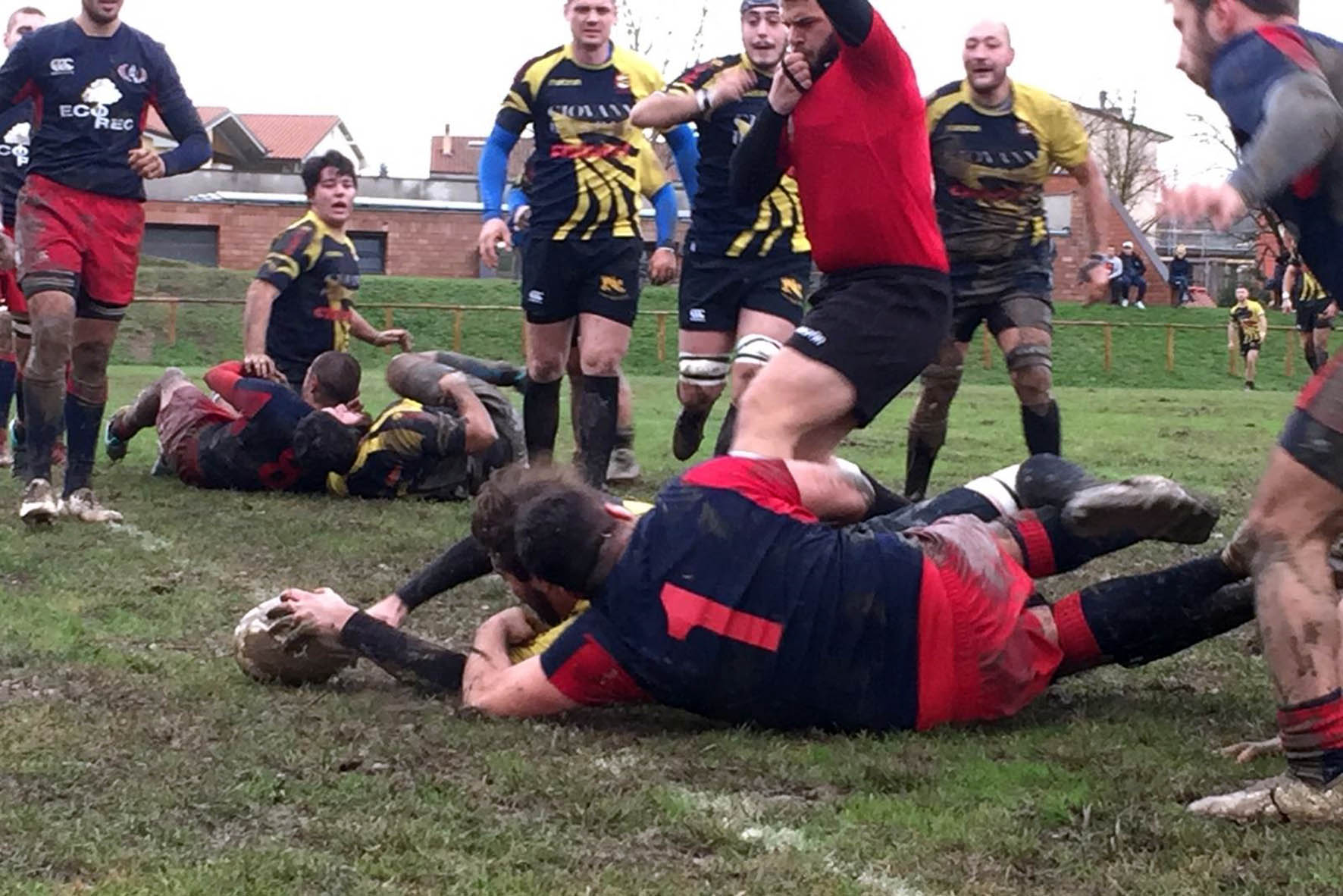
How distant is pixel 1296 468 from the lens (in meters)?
3.87

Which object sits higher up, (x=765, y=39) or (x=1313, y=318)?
(x=765, y=39)

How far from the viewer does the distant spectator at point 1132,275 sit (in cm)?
4594

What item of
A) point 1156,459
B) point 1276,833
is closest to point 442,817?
point 1276,833

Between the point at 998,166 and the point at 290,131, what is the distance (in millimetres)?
86575

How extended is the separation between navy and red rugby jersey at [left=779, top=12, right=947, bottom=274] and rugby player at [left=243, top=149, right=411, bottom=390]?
555 centimetres

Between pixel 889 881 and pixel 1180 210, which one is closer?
pixel 889 881

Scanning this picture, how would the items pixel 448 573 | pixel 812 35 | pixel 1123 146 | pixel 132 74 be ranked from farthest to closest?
pixel 1123 146
pixel 132 74
pixel 812 35
pixel 448 573

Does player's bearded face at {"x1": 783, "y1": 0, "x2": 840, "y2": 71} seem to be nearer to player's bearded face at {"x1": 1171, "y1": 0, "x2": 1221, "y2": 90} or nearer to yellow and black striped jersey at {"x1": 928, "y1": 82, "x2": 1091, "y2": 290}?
player's bearded face at {"x1": 1171, "y1": 0, "x2": 1221, "y2": 90}

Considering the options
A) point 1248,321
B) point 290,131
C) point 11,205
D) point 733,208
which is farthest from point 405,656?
point 290,131

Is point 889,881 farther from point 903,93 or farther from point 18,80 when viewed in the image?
point 18,80

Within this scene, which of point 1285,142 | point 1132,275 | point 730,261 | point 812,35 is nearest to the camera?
point 1285,142

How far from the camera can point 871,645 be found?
14.4 feet

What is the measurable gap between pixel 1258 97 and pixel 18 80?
254 inches

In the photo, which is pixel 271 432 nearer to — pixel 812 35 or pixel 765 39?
pixel 765 39
